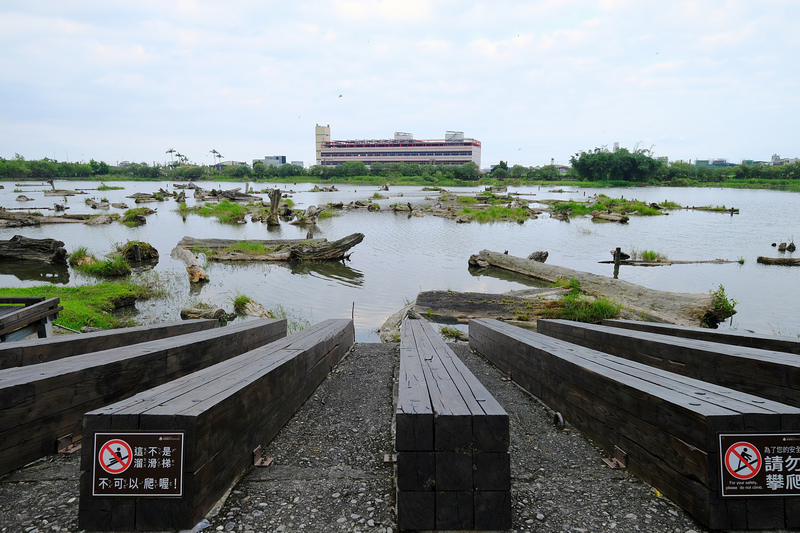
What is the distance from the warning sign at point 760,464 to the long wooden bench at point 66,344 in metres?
5.00

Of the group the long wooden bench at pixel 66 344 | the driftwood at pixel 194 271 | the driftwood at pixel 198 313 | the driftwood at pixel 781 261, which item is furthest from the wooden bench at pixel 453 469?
the driftwood at pixel 781 261

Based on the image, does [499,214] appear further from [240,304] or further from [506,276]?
[240,304]

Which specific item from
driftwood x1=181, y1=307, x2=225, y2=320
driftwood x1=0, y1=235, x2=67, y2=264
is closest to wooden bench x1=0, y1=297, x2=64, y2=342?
driftwood x1=181, y1=307, x2=225, y2=320

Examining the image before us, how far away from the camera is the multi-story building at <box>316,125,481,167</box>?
171 metres

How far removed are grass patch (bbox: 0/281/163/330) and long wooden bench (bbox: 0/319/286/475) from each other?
5699mm

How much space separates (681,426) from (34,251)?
19640mm

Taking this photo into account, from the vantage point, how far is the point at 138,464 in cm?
238

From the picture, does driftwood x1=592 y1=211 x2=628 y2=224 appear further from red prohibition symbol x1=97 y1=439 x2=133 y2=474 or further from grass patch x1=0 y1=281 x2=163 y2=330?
red prohibition symbol x1=97 y1=439 x2=133 y2=474

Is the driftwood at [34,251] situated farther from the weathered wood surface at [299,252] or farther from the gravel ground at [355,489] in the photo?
the gravel ground at [355,489]

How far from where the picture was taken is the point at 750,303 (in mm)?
11648

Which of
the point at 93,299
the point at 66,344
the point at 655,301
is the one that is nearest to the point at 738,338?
the point at 655,301

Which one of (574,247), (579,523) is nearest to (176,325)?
(579,523)

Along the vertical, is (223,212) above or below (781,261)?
above

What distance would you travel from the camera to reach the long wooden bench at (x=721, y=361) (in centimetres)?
A: 324
